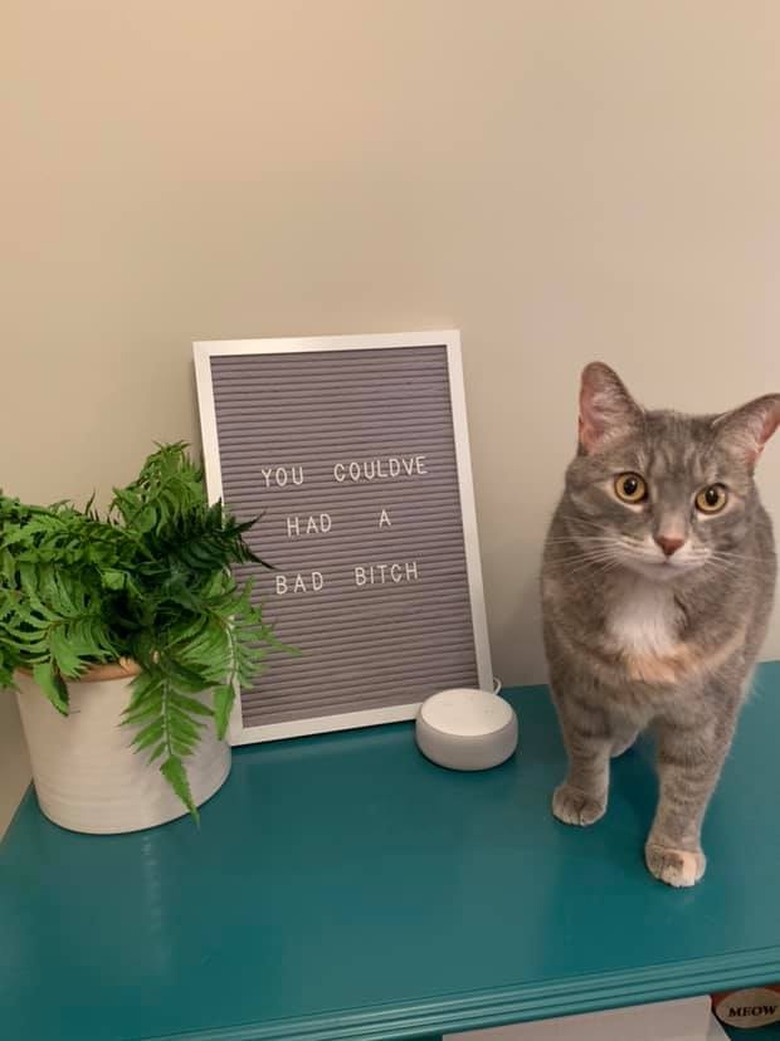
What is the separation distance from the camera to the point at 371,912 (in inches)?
25.5

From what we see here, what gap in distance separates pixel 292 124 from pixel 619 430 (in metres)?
0.52

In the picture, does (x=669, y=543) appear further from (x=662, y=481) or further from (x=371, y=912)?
(x=371, y=912)

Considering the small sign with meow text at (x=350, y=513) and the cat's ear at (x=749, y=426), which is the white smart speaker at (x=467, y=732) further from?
the cat's ear at (x=749, y=426)

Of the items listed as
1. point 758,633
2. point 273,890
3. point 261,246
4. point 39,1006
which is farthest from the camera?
point 261,246

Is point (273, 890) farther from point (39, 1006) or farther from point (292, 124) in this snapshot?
point (292, 124)

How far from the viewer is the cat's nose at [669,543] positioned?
2.08 feet

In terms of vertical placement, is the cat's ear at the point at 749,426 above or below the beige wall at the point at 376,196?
below

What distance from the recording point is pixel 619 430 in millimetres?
703

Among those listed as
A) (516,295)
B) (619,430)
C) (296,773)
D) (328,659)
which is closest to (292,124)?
(516,295)

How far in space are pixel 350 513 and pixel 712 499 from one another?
43 centimetres

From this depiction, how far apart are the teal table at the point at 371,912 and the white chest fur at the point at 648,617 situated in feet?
0.69

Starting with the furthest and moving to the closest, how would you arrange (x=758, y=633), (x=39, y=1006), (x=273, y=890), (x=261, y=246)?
(x=261, y=246) → (x=758, y=633) → (x=273, y=890) → (x=39, y=1006)

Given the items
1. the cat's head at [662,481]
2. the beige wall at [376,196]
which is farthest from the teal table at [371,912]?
the beige wall at [376,196]

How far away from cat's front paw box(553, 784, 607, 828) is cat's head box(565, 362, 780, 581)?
10.0 inches
